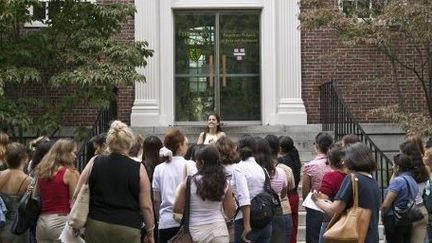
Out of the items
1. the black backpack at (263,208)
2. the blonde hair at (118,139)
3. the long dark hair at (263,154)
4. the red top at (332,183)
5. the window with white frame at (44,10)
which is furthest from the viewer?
the window with white frame at (44,10)

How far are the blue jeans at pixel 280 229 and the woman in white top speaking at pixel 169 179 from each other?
1.19m

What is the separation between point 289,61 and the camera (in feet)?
54.7

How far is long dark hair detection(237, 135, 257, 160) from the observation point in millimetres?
7953

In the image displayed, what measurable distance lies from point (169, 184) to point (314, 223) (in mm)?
1980

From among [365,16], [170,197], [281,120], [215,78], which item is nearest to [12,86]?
[215,78]

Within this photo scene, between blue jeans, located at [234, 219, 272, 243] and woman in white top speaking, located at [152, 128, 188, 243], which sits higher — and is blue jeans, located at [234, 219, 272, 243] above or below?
below

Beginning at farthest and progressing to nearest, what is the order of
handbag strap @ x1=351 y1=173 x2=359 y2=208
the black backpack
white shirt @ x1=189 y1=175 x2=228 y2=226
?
the black backpack → white shirt @ x1=189 y1=175 x2=228 y2=226 → handbag strap @ x1=351 y1=173 x2=359 y2=208

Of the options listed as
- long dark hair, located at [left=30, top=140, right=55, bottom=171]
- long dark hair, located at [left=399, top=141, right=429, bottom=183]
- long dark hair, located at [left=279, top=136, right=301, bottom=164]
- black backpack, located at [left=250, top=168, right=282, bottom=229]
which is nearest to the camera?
black backpack, located at [left=250, top=168, right=282, bottom=229]

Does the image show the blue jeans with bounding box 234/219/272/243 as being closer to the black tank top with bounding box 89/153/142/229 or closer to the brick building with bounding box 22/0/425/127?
the black tank top with bounding box 89/153/142/229

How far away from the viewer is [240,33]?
17.4 m

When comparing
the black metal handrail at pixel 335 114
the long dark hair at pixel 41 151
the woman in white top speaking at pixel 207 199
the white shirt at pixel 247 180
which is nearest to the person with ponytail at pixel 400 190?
the white shirt at pixel 247 180

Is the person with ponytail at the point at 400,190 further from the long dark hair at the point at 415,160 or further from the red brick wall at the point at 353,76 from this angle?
the red brick wall at the point at 353,76

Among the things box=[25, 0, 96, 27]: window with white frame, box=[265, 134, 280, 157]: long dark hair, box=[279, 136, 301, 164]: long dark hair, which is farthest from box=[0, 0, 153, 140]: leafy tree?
box=[265, 134, 280, 157]: long dark hair

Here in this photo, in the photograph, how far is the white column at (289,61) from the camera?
1662 cm
